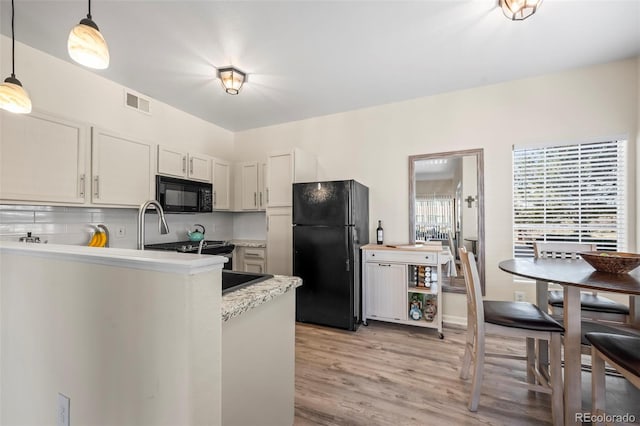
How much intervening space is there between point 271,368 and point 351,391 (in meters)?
0.93

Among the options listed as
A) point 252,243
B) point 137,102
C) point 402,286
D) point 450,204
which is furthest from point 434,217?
point 137,102

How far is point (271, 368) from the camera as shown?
1.30 m

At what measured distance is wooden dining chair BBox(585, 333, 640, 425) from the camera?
1.13 metres

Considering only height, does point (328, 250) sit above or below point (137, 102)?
below

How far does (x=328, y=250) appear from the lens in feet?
9.91

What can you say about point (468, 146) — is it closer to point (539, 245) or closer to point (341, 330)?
point (539, 245)

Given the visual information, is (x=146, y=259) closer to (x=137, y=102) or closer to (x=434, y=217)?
(x=434, y=217)

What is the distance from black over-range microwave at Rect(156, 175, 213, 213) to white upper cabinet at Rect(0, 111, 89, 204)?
0.73 metres

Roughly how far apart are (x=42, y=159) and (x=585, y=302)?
13.8 ft

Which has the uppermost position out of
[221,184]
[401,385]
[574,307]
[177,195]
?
[221,184]

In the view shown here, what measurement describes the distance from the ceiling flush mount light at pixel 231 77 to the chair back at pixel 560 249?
120 inches

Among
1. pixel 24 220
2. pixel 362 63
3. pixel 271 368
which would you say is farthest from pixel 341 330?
pixel 24 220

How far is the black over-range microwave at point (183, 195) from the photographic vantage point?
3094 mm

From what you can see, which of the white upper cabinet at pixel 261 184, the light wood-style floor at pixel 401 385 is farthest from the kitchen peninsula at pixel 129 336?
the white upper cabinet at pixel 261 184
